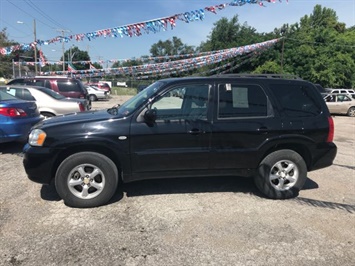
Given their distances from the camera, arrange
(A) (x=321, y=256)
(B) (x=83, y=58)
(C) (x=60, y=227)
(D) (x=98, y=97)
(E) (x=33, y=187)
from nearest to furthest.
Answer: (A) (x=321, y=256), (C) (x=60, y=227), (E) (x=33, y=187), (D) (x=98, y=97), (B) (x=83, y=58)

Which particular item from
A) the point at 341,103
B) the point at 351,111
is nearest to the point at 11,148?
the point at 341,103

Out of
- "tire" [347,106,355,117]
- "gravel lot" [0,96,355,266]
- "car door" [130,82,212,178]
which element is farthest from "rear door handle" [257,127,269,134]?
"tire" [347,106,355,117]

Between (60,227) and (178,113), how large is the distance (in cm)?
210

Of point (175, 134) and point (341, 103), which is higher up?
point (341, 103)

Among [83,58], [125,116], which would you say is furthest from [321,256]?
[83,58]

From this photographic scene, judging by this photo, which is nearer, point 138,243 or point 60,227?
point 138,243

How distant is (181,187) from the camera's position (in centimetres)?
507

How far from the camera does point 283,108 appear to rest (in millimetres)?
4648

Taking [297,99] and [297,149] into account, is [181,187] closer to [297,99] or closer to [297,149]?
[297,149]

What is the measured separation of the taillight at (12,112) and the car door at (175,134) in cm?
367

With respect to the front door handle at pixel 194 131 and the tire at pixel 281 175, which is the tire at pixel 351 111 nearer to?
the tire at pixel 281 175

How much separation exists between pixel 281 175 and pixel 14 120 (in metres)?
5.36

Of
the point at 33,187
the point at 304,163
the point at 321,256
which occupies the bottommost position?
the point at 321,256

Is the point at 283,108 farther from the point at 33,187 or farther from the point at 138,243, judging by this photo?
the point at 33,187
